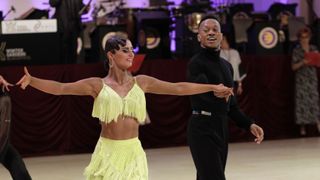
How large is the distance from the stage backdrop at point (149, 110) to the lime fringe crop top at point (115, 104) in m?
6.09

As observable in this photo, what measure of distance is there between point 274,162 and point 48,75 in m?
3.66

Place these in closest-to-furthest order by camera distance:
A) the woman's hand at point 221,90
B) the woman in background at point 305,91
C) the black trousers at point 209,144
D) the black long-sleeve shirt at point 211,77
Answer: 1. the woman's hand at point 221,90
2. the black trousers at point 209,144
3. the black long-sleeve shirt at point 211,77
4. the woman in background at point 305,91

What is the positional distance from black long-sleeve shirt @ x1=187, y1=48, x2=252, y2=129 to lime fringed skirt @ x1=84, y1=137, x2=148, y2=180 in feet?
3.58

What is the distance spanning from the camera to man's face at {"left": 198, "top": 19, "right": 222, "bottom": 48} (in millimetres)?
5090

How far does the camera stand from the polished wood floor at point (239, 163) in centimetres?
822

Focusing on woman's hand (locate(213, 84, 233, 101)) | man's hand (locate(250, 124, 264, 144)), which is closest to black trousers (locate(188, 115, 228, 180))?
man's hand (locate(250, 124, 264, 144))

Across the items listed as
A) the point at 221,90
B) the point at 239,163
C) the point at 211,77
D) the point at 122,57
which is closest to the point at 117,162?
the point at 122,57

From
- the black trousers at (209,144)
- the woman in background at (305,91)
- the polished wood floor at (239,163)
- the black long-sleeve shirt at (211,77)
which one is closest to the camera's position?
the black trousers at (209,144)

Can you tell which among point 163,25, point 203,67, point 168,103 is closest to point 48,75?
point 168,103

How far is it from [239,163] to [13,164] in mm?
3900

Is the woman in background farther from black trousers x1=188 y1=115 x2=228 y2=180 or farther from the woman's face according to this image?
the woman's face

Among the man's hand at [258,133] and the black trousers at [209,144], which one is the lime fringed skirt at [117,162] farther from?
the man's hand at [258,133]

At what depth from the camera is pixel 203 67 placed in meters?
5.09

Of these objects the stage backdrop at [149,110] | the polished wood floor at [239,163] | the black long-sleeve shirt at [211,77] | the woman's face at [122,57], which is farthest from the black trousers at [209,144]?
the stage backdrop at [149,110]
